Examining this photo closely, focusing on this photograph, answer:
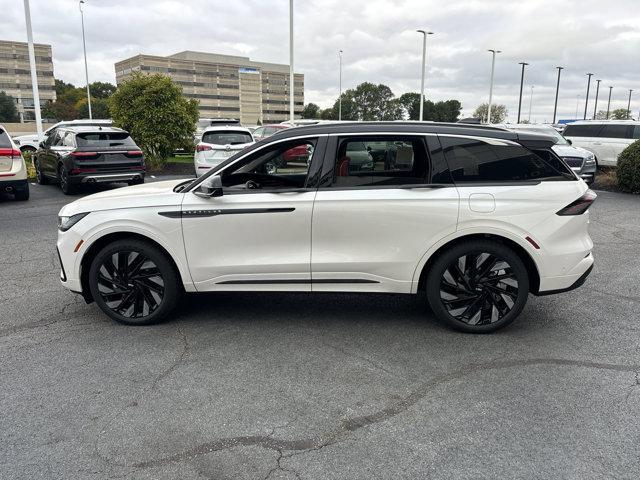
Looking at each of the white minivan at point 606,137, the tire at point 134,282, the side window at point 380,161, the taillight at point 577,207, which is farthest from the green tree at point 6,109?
the taillight at point 577,207

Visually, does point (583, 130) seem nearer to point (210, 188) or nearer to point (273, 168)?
point (273, 168)

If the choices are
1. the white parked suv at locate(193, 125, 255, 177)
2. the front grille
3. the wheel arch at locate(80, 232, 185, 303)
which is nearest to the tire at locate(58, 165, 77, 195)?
the white parked suv at locate(193, 125, 255, 177)

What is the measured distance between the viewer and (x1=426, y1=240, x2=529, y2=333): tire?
13.9 ft

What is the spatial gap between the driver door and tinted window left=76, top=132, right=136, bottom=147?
9.30 metres

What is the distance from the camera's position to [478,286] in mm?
4293

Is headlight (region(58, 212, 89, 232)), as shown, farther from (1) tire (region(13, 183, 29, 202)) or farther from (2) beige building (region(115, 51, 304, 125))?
(2) beige building (region(115, 51, 304, 125))

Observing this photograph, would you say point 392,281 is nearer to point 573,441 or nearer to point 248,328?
point 248,328

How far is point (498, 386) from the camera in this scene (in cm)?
Answer: 353

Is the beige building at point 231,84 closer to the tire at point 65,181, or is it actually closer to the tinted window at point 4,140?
the tire at point 65,181

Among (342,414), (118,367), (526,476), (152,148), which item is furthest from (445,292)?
(152,148)

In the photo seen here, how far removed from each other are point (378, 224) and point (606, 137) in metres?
17.6

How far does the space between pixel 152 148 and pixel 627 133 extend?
16982mm

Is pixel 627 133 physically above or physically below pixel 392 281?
above

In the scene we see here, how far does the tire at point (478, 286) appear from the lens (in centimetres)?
424
